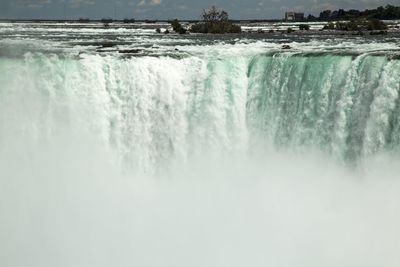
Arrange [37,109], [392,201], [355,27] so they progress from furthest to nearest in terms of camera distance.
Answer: [355,27] < [37,109] < [392,201]

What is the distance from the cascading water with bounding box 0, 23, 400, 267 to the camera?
35.9 ft

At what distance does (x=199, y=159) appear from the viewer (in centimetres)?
1327

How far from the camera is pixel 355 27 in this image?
34531 millimetres

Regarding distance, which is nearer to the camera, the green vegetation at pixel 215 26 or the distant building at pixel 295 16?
the green vegetation at pixel 215 26

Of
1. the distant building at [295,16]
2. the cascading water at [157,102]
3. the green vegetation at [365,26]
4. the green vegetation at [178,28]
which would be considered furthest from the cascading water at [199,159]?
the distant building at [295,16]

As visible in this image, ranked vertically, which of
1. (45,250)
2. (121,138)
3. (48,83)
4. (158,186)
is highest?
(48,83)

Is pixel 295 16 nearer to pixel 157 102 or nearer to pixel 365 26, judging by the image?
pixel 365 26

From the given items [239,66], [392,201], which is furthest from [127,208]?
[392,201]

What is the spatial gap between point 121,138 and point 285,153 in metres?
3.53

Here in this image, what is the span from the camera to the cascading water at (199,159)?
11.0m

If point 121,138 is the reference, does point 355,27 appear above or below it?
above

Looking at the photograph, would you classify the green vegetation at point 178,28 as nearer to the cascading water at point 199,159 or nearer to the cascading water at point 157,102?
the cascading water at point 199,159

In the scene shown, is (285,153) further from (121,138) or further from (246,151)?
(121,138)

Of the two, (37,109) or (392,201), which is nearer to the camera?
(392,201)
